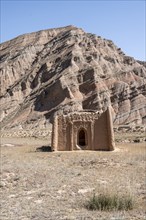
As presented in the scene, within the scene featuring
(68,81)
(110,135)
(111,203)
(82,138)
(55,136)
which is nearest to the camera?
(111,203)

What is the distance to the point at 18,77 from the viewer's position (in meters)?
87.6

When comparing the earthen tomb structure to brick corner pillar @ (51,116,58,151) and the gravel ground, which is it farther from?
the gravel ground

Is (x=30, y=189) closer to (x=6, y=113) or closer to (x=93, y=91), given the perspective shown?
(x=93, y=91)

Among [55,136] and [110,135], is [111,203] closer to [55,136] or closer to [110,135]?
[110,135]

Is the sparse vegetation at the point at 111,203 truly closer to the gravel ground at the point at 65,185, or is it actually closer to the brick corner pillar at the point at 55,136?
the gravel ground at the point at 65,185

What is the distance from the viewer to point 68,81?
70.2 m

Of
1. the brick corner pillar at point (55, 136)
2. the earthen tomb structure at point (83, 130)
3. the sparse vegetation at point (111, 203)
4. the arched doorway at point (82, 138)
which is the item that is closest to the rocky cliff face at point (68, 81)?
the arched doorway at point (82, 138)

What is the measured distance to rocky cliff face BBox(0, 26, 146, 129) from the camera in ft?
208

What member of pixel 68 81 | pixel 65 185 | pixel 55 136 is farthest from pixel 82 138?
pixel 68 81

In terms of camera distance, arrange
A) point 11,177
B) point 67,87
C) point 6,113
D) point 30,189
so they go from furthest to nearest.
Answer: point 6,113 → point 67,87 → point 11,177 → point 30,189

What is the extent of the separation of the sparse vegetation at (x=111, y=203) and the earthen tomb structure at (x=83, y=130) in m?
14.3

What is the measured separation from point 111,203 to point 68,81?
62209 millimetres

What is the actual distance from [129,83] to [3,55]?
45476 mm

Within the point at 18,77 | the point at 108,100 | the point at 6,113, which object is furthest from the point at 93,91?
the point at 18,77
